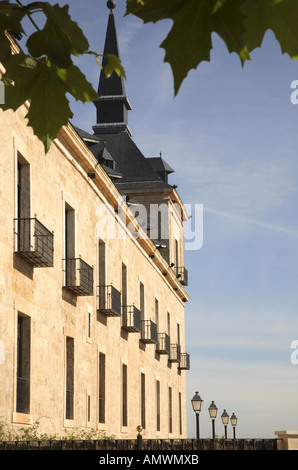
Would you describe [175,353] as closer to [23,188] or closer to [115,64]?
[23,188]

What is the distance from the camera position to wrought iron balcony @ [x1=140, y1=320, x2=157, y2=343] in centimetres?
3015

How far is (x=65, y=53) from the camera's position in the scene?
259 centimetres

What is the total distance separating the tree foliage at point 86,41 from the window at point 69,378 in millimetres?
17271

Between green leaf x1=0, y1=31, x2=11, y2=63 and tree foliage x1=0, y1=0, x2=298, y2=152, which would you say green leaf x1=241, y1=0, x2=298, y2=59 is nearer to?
tree foliage x1=0, y1=0, x2=298, y2=152

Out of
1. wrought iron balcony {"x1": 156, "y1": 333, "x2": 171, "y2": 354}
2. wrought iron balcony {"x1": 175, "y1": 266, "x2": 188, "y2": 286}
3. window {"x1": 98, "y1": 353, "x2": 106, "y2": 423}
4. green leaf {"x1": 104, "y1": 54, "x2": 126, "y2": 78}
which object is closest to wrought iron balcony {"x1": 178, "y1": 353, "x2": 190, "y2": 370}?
wrought iron balcony {"x1": 175, "y1": 266, "x2": 188, "y2": 286}

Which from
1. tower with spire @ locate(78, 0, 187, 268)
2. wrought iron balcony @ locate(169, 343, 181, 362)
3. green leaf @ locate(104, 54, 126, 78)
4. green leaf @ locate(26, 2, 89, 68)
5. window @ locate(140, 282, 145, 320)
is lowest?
green leaf @ locate(26, 2, 89, 68)

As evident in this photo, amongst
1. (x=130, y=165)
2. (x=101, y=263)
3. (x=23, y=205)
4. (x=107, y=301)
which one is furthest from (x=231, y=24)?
(x=130, y=165)

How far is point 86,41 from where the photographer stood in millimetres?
2684

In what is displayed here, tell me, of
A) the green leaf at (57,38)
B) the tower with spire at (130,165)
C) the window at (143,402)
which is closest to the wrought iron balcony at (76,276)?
the window at (143,402)

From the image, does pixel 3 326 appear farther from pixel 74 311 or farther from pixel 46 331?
pixel 74 311

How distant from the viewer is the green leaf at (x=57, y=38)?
2.49 meters

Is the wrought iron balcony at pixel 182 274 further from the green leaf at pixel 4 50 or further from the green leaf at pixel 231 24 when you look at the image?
the green leaf at pixel 231 24

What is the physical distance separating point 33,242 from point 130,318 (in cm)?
1105

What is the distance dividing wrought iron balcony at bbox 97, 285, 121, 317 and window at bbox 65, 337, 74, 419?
272cm
